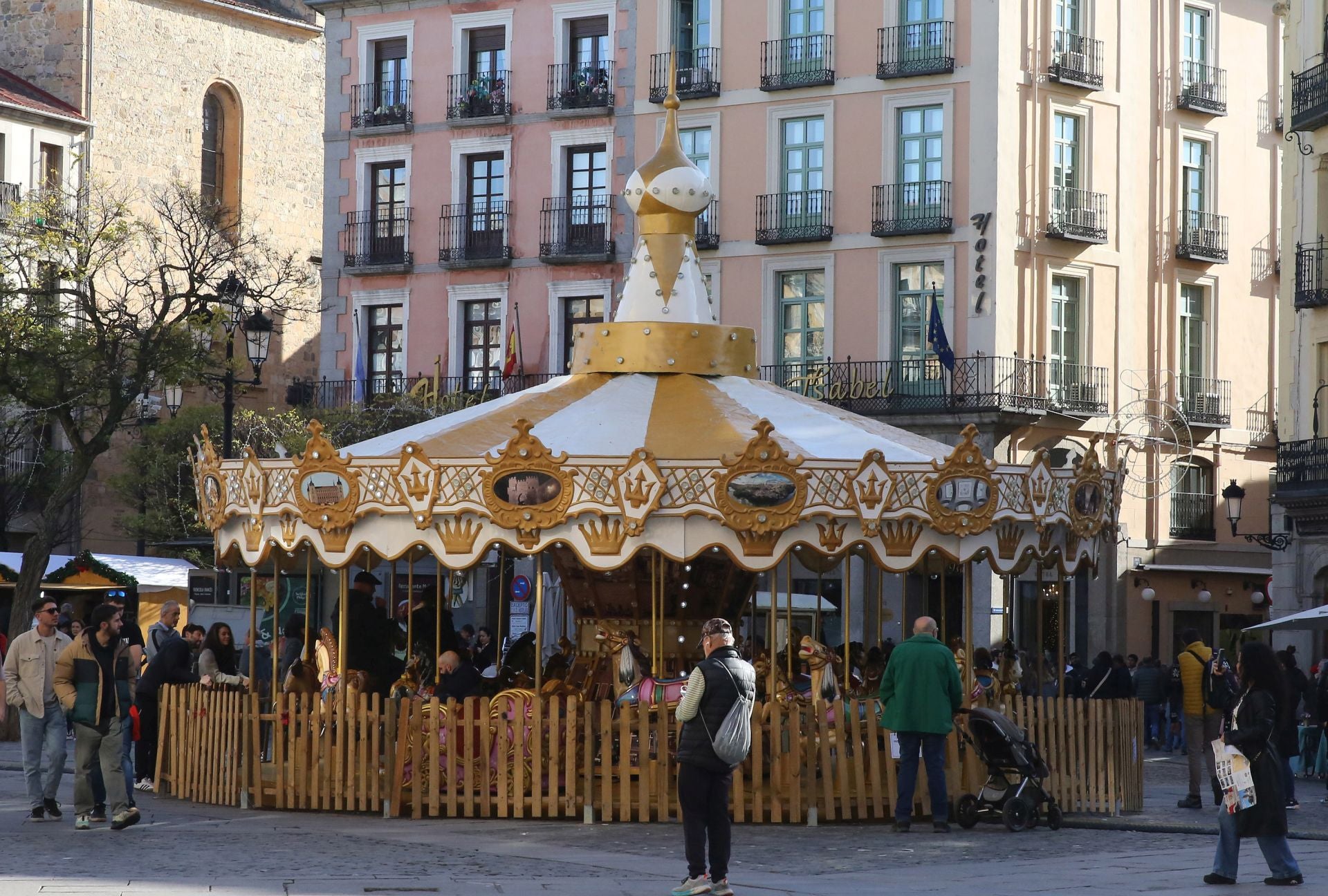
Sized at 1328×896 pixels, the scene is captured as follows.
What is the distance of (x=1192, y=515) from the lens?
43.0 m

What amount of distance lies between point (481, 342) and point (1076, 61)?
1327 centimetres

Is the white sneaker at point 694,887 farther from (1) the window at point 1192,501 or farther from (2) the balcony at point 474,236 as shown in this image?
(2) the balcony at point 474,236

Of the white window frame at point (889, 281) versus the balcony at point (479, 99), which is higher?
the balcony at point (479, 99)

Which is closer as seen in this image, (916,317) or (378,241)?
(916,317)

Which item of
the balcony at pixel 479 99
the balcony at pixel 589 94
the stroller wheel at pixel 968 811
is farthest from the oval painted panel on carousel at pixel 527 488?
the balcony at pixel 479 99

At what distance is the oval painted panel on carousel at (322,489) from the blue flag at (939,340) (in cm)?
2278

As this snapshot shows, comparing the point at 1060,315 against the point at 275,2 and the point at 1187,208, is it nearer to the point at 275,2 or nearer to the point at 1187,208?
the point at 1187,208

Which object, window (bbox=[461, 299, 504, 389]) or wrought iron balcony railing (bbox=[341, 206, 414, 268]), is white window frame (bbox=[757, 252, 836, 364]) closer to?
window (bbox=[461, 299, 504, 389])

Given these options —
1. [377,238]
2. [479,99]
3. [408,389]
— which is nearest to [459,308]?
[408,389]

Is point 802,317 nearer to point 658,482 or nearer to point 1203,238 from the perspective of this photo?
point 1203,238

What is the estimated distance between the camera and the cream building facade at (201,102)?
52312 millimetres

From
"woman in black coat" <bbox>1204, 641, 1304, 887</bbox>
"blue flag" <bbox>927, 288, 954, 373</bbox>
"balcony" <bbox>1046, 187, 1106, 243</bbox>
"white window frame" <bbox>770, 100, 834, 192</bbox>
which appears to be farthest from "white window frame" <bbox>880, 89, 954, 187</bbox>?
"woman in black coat" <bbox>1204, 641, 1304, 887</bbox>

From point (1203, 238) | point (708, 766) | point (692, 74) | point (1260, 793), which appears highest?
point (692, 74)

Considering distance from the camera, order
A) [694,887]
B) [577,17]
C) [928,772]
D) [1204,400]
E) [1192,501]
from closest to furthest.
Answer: [694,887] → [928,772] → [1204,400] → [1192,501] → [577,17]
